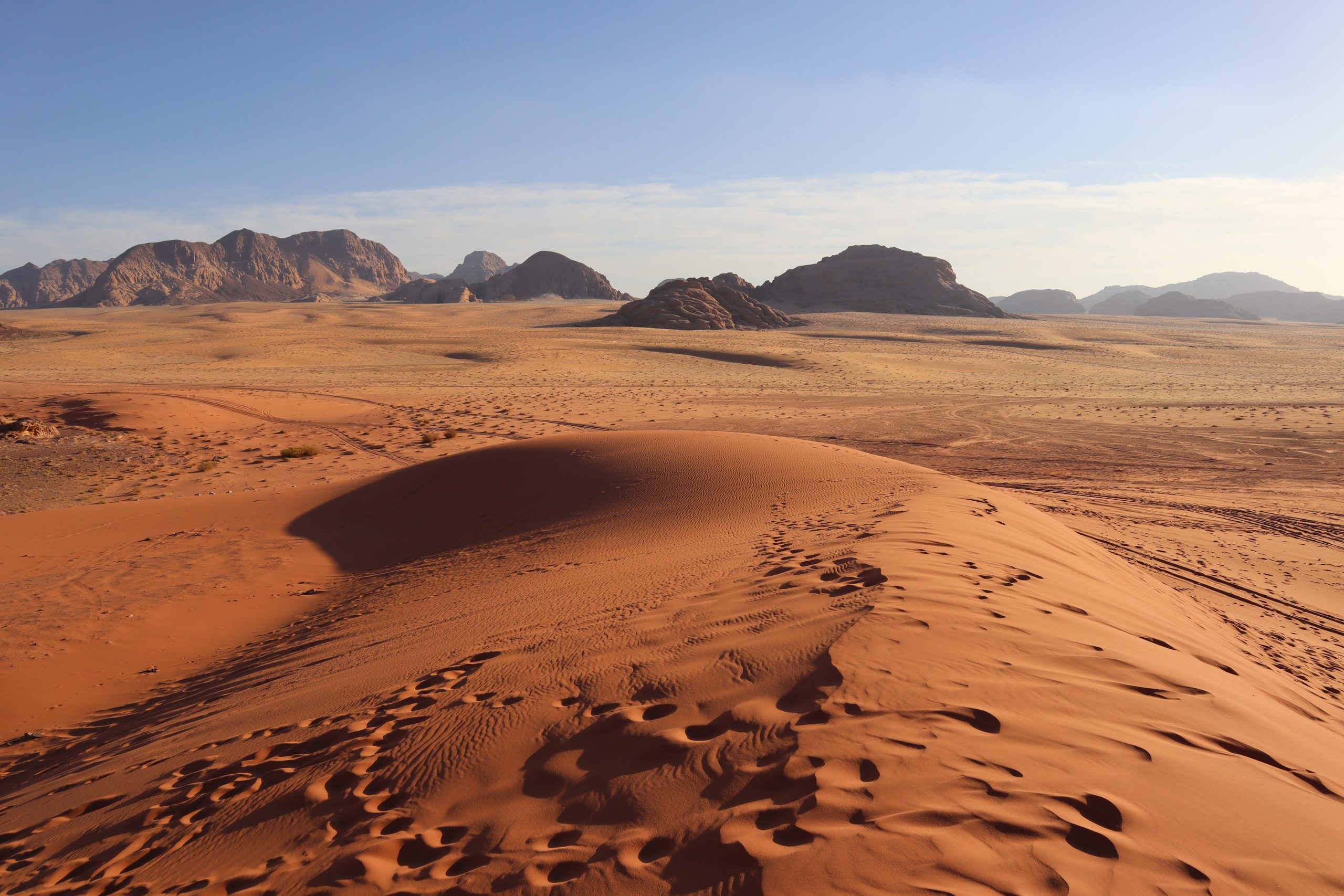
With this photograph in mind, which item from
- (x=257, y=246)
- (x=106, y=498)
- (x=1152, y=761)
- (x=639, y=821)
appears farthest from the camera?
(x=257, y=246)

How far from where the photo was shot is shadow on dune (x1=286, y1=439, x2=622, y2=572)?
9.80 m

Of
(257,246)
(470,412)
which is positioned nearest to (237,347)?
(470,412)

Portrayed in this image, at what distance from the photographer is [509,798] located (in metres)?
3.03

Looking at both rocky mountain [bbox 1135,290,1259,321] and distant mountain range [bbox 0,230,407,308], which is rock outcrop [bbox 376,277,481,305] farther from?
rocky mountain [bbox 1135,290,1259,321]

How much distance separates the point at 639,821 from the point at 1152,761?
2033mm

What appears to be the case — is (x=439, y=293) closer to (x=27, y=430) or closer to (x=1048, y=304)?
(x=27, y=430)

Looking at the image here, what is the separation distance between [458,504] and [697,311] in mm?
56063

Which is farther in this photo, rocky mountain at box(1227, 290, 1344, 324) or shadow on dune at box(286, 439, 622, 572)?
rocky mountain at box(1227, 290, 1344, 324)

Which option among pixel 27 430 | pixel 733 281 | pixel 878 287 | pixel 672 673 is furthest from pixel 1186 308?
pixel 672 673

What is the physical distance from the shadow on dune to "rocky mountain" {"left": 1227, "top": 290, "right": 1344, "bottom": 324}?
20844cm

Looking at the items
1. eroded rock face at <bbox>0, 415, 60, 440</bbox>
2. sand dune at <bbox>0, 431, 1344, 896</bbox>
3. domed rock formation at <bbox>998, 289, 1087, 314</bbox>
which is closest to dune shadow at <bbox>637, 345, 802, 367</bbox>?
eroded rock face at <bbox>0, 415, 60, 440</bbox>

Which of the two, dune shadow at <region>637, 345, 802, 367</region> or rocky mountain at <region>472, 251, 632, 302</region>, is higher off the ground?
rocky mountain at <region>472, 251, 632, 302</region>

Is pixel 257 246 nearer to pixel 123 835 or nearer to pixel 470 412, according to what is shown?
pixel 470 412

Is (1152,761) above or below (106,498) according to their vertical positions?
above
